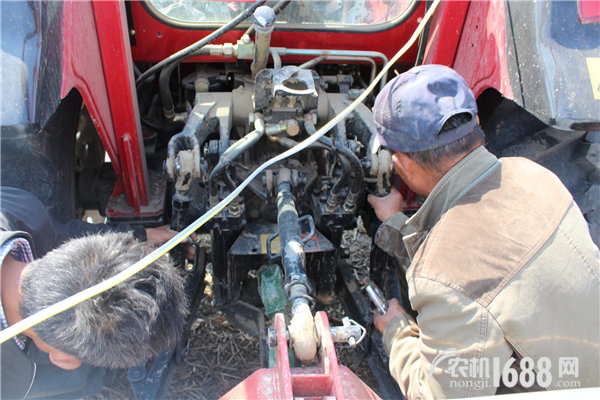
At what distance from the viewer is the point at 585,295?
1.03 metres

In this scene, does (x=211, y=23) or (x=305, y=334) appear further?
(x=211, y=23)

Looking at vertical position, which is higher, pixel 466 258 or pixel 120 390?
pixel 466 258

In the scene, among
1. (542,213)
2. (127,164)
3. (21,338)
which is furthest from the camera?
(127,164)

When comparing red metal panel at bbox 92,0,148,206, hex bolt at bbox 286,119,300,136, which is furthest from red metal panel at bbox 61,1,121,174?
hex bolt at bbox 286,119,300,136

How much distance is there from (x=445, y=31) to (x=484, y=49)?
221 mm

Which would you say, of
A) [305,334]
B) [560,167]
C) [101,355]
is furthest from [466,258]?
[101,355]

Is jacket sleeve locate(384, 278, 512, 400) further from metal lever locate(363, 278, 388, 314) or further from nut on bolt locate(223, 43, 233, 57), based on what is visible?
nut on bolt locate(223, 43, 233, 57)

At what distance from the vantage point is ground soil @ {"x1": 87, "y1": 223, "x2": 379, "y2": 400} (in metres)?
1.72

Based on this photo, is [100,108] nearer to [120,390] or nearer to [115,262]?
[115,262]

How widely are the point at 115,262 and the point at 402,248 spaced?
3.46ft

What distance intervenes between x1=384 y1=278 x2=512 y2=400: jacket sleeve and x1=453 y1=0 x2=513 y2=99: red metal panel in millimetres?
807

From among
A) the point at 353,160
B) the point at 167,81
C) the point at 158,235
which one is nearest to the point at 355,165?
the point at 353,160

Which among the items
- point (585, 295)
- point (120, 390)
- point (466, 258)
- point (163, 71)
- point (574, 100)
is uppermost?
point (574, 100)

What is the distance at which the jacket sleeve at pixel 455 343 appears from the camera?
944 mm
